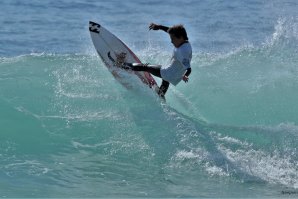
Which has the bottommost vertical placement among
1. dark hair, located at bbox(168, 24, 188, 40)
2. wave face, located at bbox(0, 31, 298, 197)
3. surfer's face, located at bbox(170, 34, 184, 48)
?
wave face, located at bbox(0, 31, 298, 197)

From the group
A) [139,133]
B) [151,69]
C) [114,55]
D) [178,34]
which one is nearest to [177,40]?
[178,34]

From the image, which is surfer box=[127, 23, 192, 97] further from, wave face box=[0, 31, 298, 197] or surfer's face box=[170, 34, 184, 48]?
wave face box=[0, 31, 298, 197]

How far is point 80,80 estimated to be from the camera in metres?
12.1

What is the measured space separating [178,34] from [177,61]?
49 cm

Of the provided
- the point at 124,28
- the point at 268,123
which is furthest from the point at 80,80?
the point at 124,28

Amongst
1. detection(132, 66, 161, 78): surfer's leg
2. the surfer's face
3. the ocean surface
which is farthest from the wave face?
the surfer's face

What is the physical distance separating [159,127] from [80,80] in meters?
2.41

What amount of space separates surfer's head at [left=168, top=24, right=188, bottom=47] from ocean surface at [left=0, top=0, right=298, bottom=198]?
1218 mm

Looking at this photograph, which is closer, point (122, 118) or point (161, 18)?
point (122, 118)

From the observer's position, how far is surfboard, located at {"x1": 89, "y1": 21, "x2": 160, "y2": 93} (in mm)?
11547

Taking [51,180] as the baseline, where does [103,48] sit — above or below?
above

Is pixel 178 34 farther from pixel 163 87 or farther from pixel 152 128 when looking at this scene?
pixel 152 128

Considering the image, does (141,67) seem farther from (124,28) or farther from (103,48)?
(124,28)

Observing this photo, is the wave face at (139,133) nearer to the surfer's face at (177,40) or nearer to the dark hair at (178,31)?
the surfer's face at (177,40)
